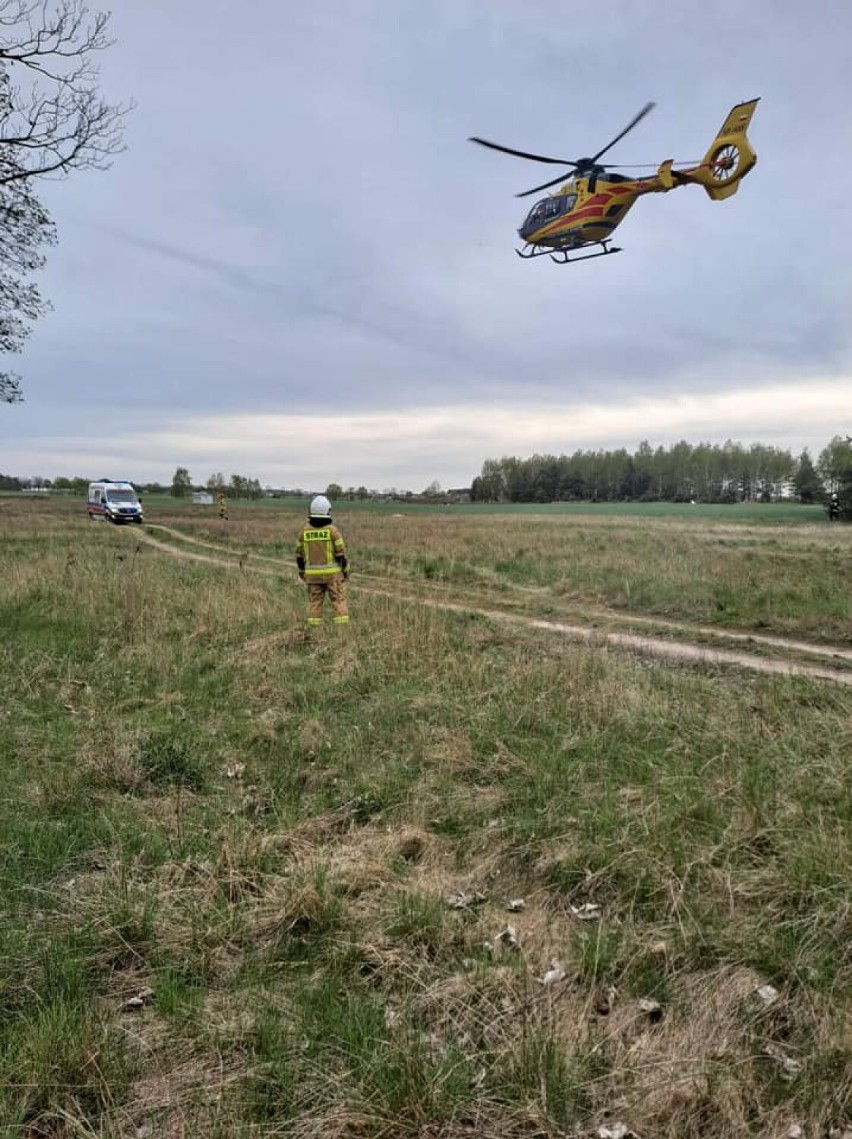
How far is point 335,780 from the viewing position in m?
5.12

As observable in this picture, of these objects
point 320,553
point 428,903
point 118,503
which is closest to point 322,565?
point 320,553

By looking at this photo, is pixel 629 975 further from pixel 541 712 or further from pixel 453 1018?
pixel 541 712

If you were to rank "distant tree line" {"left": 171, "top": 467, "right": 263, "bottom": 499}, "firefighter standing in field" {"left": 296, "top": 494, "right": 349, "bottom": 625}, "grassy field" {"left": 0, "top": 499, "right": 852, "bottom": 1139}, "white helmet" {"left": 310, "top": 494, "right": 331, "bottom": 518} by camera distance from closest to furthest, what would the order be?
1. "grassy field" {"left": 0, "top": 499, "right": 852, "bottom": 1139}
2. "white helmet" {"left": 310, "top": 494, "right": 331, "bottom": 518}
3. "firefighter standing in field" {"left": 296, "top": 494, "right": 349, "bottom": 625}
4. "distant tree line" {"left": 171, "top": 467, "right": 263, "bottom": 499}

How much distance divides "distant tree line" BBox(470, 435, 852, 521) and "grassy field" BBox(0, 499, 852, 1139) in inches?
5227

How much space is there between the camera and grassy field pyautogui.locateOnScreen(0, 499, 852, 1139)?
7.07 ft

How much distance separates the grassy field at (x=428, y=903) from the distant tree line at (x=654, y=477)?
133m

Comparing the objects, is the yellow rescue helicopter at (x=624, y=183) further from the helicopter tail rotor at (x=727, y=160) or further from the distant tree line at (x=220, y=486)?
the distant tree line at (x=220, y=486)

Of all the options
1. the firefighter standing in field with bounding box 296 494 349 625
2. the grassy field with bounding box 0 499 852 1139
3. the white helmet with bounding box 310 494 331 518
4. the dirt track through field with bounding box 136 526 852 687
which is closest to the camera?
the grassy field with bounding box 0 499 852 1139

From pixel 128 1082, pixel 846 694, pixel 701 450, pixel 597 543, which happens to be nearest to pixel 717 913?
pixel 128 1082

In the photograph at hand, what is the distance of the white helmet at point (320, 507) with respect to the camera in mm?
10391

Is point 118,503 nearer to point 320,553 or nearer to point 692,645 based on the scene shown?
point 320,553

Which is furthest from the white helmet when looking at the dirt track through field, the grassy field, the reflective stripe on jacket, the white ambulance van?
the white ambulance van

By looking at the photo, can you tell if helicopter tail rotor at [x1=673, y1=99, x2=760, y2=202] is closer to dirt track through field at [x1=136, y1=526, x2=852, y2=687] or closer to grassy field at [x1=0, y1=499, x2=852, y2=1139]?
dirt track through field at [x1=136, y1=526, x2=852, y2=687]

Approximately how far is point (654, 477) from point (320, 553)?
5515 inches
